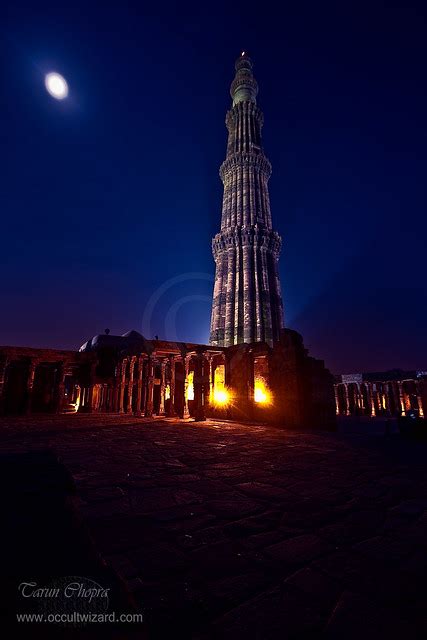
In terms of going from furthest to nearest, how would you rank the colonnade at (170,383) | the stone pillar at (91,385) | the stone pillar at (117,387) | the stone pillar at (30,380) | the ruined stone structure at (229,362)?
the stone pillar at (117,387), the stone pillar at (91,385), the stone pillar at (30,380), the colonnade at (170,383), the ruined stone structure at (229,362)

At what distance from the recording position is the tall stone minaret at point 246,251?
132 feet

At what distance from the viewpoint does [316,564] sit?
1894 mm

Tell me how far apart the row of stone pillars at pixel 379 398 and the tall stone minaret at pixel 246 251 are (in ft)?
56.4

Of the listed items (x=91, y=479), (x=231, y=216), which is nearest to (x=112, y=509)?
(x=91, y=479)

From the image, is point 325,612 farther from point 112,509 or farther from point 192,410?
point 192,410

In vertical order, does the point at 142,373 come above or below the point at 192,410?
above

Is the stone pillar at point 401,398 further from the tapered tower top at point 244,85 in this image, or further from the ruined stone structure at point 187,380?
the tapered tower top at point 244,85

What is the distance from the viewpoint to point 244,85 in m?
51.7

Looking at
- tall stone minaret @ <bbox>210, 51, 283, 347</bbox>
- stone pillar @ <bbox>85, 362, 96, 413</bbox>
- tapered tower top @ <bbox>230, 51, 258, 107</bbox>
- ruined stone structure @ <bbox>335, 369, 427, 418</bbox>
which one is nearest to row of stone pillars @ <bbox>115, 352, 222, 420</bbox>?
stone pillar @ <bbox>85, 362, 96, 413</bbox>

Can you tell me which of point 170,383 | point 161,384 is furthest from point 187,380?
point 161,384

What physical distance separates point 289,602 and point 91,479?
2.89m

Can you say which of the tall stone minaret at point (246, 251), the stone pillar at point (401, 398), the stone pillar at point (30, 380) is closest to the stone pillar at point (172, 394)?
the stone pillar at point (30, 380)

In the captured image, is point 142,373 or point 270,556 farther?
point 142,373

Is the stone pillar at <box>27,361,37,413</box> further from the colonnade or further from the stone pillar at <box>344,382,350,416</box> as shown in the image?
the stone pillar at <box>344,382,350,416</box>
